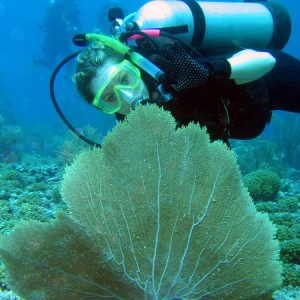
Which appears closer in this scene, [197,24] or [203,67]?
[203,67]

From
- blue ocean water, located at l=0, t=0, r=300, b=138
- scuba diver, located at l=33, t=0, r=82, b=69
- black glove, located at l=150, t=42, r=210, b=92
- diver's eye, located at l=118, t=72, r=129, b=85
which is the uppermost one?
blue ocean water, located at l=0, t=0, r=300, b=138

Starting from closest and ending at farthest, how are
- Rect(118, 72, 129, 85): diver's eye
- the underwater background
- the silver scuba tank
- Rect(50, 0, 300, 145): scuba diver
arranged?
Rect(50, 0, 300, 145): scuba diver < Rect(118, 72, 129, 85): diver's eye < the silver scuba tank < the underwater background

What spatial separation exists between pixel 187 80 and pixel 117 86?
819 millimetres

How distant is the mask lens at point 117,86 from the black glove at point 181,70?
42cm

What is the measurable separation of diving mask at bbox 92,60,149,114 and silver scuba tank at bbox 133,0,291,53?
852mm

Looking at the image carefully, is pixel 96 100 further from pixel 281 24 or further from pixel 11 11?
pixel 11 11

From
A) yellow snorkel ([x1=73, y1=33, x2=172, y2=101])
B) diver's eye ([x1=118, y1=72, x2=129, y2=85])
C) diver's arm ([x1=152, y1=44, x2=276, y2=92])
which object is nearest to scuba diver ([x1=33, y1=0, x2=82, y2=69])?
yellow snorkel ([x1=73, y1=33, x2=172, y2=101])

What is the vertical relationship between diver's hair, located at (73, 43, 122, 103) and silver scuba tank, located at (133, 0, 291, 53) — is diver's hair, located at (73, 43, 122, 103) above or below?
below

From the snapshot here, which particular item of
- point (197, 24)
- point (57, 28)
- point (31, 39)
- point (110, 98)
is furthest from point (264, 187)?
point (31, 39)

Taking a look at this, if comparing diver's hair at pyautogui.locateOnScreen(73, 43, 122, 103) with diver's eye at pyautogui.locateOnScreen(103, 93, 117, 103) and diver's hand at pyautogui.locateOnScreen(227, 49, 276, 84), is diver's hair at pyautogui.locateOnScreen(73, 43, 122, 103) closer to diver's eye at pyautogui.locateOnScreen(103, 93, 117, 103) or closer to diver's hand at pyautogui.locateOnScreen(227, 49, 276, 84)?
diver's eye at pyautogui.locateOnScreen(103, 93, 117, 103)

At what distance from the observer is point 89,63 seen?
3695 mm

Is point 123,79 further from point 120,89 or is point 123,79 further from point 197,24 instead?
point 197,24

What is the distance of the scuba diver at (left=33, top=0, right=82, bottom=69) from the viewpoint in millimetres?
25469

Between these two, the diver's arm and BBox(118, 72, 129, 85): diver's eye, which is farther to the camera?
BBox(118, 72, 129, 85): diver's eye
